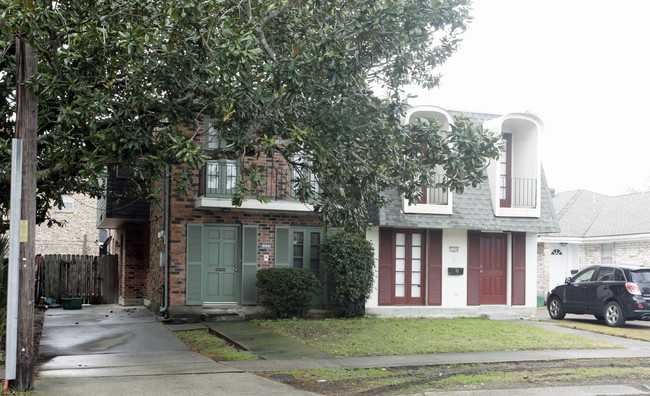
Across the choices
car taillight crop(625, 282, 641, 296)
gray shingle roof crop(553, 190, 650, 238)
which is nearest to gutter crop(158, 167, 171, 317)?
car taillight crop(625, 282, 641, 296)

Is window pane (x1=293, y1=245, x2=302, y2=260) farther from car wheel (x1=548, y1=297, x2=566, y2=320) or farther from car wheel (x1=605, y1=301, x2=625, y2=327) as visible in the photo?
car wheel (x1=605, y1=301, x2=625, y2=327)

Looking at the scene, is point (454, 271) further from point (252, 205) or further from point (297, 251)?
point (252, 205)

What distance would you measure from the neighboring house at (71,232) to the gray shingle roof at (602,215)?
23090 mm

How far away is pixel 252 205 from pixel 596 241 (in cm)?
1426

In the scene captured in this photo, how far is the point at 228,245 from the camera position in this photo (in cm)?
1588

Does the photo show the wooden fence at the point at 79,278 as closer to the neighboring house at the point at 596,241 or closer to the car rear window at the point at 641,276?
the neighboring house at the point at 596,241

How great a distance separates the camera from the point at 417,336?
1280 cm

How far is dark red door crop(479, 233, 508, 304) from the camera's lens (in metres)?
17.6

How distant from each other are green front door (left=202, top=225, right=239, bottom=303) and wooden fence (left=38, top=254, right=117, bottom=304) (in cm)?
730

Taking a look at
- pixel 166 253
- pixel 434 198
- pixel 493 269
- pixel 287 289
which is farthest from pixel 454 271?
pixel 166 253

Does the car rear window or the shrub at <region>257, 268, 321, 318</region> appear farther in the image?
the car rear window

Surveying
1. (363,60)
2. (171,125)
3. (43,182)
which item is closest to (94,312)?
(43,182)

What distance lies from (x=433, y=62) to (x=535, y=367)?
6.14 metres

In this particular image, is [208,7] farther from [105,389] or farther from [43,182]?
[105,389]
